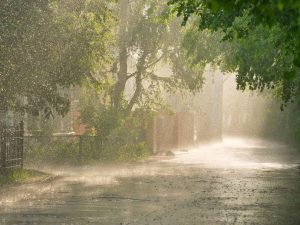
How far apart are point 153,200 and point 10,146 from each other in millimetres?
7006

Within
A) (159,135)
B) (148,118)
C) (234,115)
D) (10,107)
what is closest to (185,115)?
(159,135)

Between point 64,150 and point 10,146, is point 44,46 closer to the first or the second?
point 10,146

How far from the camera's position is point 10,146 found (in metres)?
18.8

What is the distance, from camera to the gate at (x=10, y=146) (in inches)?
719

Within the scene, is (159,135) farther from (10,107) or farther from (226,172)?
(10,107)

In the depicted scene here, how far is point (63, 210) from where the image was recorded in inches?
456

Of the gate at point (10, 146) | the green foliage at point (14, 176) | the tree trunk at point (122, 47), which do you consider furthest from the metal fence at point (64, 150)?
the green foliage at point (14, 176)

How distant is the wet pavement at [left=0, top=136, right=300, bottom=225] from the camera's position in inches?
420

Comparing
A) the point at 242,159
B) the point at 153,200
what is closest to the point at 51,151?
the point at 242,159

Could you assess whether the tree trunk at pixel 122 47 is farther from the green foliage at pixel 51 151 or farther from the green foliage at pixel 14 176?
the green foliage at pixel 14 176

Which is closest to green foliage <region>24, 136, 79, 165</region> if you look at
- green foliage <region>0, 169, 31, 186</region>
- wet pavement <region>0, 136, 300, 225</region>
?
wet pavement <region>0, 136, 300, 225</region>

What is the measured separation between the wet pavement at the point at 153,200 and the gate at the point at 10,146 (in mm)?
1261

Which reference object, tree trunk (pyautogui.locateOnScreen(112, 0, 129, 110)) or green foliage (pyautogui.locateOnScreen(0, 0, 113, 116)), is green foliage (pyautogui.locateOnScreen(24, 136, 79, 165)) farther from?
green foliage (pyautogui.locateOnScreen(0, 0, 113, 116))

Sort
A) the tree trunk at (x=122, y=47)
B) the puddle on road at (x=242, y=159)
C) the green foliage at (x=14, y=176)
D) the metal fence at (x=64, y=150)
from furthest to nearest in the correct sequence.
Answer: the tree trunk at (x=122, y=47) < the puddle on road at (x=242, y=159) < the metal fence at (x=64, y=150) < the green foliage at (x=14, y=176)
